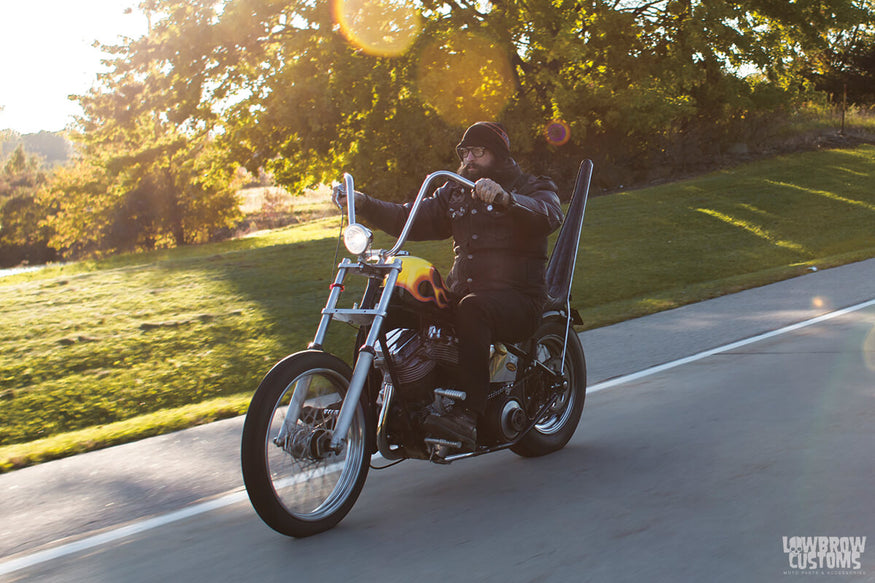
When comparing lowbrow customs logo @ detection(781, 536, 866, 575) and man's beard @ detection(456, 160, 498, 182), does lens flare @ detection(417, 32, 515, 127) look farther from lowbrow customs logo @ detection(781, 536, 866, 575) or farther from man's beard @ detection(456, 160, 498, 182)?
lowbrow customs logo @ detection(781, 536, 866, 575)

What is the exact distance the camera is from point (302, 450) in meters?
4.10

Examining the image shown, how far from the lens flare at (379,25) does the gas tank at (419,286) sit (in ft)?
64.5

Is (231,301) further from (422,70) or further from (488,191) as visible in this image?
(422,70)

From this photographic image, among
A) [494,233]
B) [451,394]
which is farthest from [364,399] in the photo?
[494,233]

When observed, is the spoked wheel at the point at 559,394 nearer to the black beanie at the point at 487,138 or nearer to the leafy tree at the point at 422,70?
the black beanie at the point at 487,138

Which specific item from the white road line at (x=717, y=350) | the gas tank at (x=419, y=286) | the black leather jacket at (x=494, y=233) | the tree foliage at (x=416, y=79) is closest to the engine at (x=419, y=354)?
the gas tank at (x=419, y=286)

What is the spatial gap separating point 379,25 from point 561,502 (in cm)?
2057

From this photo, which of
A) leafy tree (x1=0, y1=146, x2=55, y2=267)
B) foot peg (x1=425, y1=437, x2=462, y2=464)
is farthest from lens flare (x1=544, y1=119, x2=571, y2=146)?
leafy tree (x1=0, y1=146, x2=55, y2=267)

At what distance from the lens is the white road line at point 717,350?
749cm

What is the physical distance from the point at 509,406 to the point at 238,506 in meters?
1.50

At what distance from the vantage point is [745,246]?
18.3m

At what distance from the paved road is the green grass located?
143 cm

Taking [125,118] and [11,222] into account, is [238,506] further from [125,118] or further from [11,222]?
[11,222]

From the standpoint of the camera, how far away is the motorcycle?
398 cm
